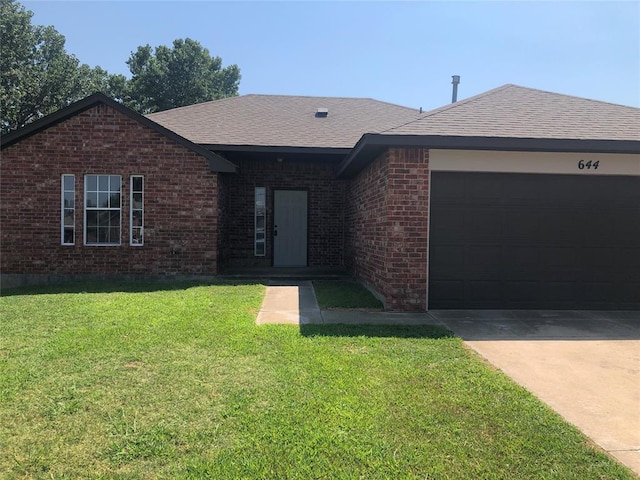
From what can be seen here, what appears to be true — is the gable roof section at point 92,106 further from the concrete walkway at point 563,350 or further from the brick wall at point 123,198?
the concrete walkway at point 563,350

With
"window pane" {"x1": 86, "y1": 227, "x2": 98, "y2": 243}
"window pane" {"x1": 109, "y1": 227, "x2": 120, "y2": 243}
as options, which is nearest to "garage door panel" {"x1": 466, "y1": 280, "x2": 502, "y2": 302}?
"window pane" {"x1": 109, "y1": 227, "x2": 120, "y2": 243}

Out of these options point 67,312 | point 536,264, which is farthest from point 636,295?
point 67,312

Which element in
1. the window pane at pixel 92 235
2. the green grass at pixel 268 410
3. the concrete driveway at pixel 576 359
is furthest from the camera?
the window pane at pixel 92 235

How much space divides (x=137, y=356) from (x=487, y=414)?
363 centimetres

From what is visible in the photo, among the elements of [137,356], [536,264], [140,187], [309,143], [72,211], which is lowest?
[137,356]

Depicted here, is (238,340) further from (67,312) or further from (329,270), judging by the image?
(329,270)

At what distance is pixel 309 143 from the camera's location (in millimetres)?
11133

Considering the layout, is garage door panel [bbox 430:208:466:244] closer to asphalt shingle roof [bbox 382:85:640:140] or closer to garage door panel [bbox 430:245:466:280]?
garage door panel [bbox 430:245:466:280]

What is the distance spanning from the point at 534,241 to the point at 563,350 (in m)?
2.81

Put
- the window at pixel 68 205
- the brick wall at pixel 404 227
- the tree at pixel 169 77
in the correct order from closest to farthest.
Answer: the brick wall at pixel 404 227 → the window at pixel 68 205 → the tree at pixel 169 77

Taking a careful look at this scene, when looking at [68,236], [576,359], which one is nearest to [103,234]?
[68,236]

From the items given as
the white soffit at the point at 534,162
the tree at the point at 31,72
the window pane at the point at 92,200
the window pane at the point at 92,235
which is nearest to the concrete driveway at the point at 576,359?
the white soffit at the point at 534,162

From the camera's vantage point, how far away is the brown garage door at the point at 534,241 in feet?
23.8

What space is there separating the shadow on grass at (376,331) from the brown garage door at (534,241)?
1.53 metres
